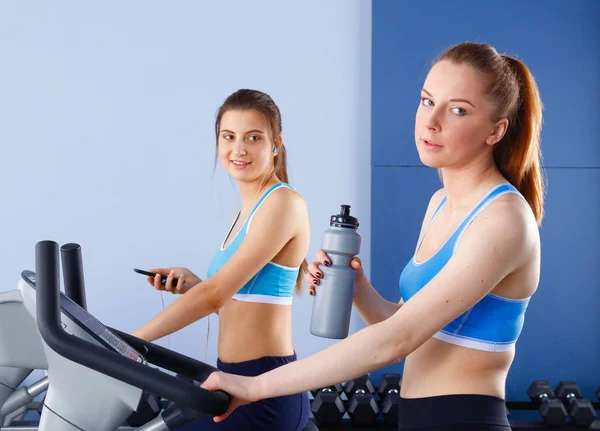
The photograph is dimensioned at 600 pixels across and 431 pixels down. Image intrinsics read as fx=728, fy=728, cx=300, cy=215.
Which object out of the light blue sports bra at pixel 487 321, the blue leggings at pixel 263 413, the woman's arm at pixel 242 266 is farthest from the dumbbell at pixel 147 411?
the light blue sports bra at pixel 487 321

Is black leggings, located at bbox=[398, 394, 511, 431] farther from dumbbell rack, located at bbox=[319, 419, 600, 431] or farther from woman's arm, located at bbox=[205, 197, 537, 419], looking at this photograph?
dumbbell rack, located at bbox=[319, 419, 600, 431]

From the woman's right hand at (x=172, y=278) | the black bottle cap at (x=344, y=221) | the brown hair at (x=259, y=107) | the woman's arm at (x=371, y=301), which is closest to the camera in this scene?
the black bottle cap at (x=344, y=221)

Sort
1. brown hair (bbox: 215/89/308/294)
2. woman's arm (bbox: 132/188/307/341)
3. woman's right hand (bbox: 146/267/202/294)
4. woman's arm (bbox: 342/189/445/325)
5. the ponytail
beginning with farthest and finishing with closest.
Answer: brown hair (bbox: 215/89/308/294) < woman's right hand (bbox: 146/267/202/294) < woman's arm (bbox: 132/188/307/341) < woman's arm (bbox: 342/189/445/325) < the ponytail

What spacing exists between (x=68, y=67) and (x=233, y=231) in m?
1.97

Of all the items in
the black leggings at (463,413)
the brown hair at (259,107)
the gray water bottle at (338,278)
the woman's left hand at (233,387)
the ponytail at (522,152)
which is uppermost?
the brown hair at (259,107)

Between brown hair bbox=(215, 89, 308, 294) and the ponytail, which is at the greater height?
brown hair bbox=(215, 89, 308, 294)

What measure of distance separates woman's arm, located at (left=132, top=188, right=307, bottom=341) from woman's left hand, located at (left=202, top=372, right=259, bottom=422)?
65 cm

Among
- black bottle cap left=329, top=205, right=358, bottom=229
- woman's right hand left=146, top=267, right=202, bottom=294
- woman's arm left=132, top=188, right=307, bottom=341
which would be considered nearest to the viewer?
black bottle cap left=329, top=205, right=358, bottom=229

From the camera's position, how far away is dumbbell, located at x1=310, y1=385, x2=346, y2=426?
10.9 ft

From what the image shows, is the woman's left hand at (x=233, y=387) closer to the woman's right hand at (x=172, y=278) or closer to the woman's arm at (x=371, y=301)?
the woman's arm at (x=371, y=301)

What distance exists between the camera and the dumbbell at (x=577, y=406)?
3346mm

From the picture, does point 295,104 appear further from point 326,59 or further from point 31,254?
point 31,254

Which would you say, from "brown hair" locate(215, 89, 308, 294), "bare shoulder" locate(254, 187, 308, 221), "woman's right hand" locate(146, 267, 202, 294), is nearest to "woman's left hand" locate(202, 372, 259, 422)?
"woman's right hand" locate(146, 267, 202, 294)

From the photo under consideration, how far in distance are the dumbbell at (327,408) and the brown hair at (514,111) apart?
6.89 feet
